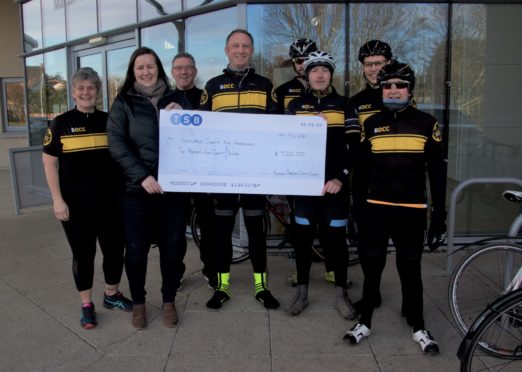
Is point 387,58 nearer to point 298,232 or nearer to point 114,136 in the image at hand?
point 298,232

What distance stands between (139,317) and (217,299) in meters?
0.68

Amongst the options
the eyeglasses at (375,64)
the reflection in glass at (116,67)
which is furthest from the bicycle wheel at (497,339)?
the reflection in glass at (116,67)

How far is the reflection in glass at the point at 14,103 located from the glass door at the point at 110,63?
587cm

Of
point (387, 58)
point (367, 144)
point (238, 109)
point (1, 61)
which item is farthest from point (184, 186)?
point (1, 61)

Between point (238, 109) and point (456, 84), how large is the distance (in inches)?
126

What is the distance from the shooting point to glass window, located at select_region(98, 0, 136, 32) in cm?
725

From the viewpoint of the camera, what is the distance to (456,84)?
5641mm

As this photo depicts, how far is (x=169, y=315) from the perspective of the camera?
12.0ft

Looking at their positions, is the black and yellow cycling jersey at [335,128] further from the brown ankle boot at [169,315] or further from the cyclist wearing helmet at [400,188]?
the brown ankle boot at [169,315]

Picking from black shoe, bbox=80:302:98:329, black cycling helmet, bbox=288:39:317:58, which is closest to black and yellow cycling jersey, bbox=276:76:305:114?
black cycling helmet, bbox=288:39:317:58

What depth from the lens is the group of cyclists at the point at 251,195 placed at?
10.4 feet

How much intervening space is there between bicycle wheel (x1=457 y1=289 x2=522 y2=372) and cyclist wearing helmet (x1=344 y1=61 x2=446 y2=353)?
37cm

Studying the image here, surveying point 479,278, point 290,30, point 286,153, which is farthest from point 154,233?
point 290,30

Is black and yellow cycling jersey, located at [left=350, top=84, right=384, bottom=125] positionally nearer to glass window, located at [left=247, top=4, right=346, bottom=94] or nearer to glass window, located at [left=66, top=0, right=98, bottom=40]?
glass window, located at [left=247, top=4, right=346, bottom=94]
